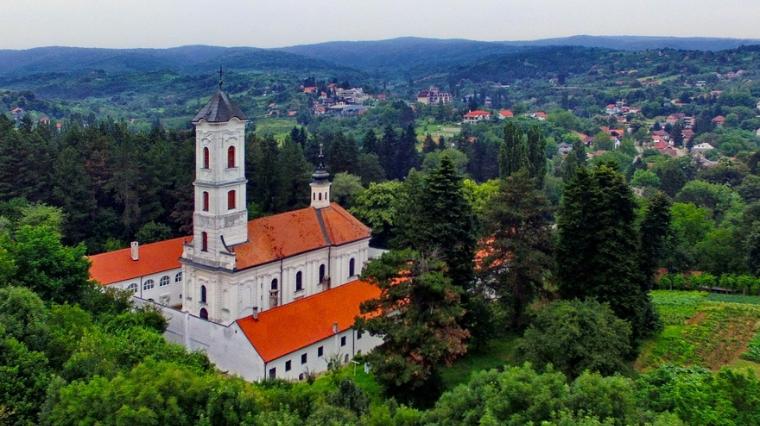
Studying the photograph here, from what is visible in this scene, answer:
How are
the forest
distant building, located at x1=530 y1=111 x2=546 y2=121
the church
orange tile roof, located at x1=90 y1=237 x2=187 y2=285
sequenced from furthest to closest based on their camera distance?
distant building, located at x1=530 y1=111 x2=546 y2=121, orange tile roof, located at x1=90 y1=237 x2=187 y2=285, the church, the forest

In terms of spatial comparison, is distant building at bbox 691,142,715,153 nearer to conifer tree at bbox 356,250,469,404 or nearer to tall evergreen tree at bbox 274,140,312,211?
tall evergreen tree at bbox 274,140,312,211

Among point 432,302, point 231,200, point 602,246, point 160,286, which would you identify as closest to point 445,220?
point 432,302

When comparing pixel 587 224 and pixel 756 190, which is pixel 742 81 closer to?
pixel 756 190

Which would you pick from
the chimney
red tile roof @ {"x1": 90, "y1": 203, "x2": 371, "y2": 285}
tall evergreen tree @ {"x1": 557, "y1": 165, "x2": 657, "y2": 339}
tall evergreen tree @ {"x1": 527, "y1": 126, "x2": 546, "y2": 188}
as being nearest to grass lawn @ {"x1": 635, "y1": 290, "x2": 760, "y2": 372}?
tall evergreen tree @ {"x1": 557, "y1": 165, "x2": 657, "y2": 339}

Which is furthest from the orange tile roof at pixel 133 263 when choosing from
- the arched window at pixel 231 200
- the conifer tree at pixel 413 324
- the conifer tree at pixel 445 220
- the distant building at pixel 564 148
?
the distant building at pixel 564 148

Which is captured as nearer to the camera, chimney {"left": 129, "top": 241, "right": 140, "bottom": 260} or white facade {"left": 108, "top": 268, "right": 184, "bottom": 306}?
white facade {"left": 108, "top": 268, "right": 184, "bottom": 306}

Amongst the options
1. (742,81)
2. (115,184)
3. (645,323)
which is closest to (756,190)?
(645,323)

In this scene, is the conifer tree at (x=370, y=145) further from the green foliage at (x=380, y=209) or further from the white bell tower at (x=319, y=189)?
the white bell tower at (x=319, y=189)
